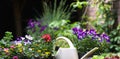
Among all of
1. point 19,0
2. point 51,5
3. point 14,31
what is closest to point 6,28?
point 14,31

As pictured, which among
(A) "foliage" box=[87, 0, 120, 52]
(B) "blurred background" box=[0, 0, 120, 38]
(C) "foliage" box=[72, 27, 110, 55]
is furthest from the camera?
(B) "blurred background" box=[0, 0, 120, 38]

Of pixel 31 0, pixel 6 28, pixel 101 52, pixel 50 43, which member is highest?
pixel 31 0

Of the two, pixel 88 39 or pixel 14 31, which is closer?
pixel 88 39

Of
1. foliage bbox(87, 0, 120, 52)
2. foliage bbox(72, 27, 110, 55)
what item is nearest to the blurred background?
foliage bbox(87, 0, 120, 52)

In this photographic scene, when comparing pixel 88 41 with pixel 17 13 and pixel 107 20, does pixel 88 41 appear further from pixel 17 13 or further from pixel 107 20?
pixel 17 13

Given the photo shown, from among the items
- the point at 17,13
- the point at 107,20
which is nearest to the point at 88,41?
Answer: the point at 107,20

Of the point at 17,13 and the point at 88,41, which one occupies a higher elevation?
the point at 17,13

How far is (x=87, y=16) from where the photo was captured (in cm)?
528

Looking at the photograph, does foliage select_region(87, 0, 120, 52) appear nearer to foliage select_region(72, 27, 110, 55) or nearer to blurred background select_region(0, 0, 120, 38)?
foliage select_region(72, 27, 110, 55)

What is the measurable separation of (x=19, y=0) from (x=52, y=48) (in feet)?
14.1

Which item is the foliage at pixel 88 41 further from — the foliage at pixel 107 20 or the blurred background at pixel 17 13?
the blurred background at pixel 17 13

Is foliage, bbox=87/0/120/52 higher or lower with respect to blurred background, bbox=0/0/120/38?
lower

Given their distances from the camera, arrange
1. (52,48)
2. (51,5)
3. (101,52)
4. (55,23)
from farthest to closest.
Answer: (51,5)
(55,23)
(101,52)
(52,48)

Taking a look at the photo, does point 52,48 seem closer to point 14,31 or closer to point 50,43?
point 50,43
